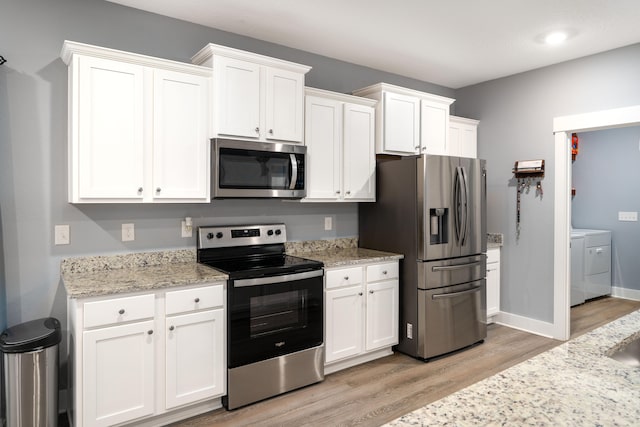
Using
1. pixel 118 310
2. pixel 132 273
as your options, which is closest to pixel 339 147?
pixel 132 273

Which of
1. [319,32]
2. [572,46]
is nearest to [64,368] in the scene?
[319,32]

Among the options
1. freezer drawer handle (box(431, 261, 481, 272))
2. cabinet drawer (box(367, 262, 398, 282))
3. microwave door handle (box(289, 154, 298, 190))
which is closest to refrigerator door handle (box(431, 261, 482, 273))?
freezer drawer handle (box(431, 261, 481, 272))

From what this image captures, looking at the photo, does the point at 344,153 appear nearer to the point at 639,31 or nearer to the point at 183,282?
the point at 183,282

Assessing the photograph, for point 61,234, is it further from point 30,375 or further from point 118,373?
point 118,373

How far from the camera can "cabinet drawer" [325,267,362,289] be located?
3.11 meters

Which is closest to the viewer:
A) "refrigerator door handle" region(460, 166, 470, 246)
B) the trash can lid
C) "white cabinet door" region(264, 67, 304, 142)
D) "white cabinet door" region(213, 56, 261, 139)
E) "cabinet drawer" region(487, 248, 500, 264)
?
the trash can lid

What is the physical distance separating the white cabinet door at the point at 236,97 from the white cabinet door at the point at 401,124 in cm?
128

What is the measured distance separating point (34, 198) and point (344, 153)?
7.30 ft

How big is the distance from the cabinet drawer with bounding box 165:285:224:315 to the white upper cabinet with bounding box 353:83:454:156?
1961 mm

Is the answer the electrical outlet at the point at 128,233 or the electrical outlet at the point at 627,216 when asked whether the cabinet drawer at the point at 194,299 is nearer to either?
the electrical outlet at the point at 128,233

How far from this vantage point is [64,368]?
8.55 feet

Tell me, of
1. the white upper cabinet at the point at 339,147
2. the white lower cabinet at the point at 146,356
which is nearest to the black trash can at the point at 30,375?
the white lower cabinet at the point at 146,356

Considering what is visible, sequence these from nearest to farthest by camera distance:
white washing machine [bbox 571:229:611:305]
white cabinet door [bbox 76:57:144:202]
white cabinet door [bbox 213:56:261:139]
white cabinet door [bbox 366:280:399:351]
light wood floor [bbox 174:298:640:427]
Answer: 1. white cabinet door [bbox 76:57:144:202]
2. light wood floor [bbox 174:298:640:427]
3. white cabinet door [bbox 213:56:261:139]
4. white cabinet door [bbox 366:280:399:351]
5. white washing machine [bbox 571:229:611:305]

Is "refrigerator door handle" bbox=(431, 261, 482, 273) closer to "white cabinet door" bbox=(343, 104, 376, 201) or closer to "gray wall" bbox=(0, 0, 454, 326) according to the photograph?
"white cabinet door" bbox=(343, 104, 376, 201)
